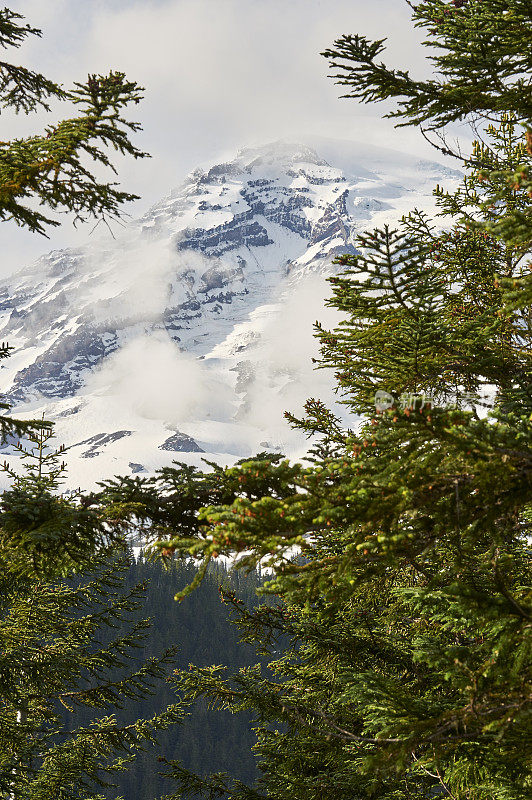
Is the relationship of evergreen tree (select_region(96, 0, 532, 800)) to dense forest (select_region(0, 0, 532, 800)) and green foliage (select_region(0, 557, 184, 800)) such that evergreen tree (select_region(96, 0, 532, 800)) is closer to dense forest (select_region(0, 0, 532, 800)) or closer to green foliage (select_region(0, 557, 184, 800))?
dense forest (select_region(0, 0, 532, 800))

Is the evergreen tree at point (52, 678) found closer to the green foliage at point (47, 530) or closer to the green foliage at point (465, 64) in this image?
the green foliage at point (47, 530)

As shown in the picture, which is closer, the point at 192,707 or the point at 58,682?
the point at 58,682

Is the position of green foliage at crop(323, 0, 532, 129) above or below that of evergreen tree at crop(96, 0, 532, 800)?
above

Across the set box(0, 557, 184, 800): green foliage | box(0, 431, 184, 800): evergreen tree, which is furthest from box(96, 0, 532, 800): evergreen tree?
box(0, 557, 184, 800): green foliage

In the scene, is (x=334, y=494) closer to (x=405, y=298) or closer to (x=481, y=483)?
(x=481, y=483)

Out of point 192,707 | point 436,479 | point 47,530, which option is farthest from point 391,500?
point 192,707

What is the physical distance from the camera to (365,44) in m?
4.70

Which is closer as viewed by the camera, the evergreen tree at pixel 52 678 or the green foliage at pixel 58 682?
the evergreen tree at pixel 52 678

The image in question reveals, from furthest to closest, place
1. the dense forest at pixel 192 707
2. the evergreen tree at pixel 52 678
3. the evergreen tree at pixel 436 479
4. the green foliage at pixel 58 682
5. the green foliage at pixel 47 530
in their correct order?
the dense forest at pixel 192 707
the green foliage at pixel 58 682
the evergreen tree at pixel 52 678
the green foliage at pixel 47 530
the evergreen tree at pixel 436 479

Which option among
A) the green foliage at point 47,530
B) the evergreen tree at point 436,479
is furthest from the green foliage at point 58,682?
the evergreen tree at point 436,479


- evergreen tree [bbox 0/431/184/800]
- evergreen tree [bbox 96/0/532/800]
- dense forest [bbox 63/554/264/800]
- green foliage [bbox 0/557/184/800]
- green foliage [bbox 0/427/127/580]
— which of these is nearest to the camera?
evergreen tree [bbox 96/0/532/800]

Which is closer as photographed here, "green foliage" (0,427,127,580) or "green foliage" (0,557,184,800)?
"green foliage" (0,427,127,580)

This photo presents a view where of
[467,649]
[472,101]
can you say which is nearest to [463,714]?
[467,649]

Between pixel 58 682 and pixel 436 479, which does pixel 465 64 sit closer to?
pixel 436 479
